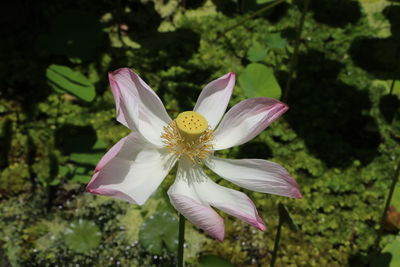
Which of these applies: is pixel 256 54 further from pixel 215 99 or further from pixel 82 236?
pixel 82 236

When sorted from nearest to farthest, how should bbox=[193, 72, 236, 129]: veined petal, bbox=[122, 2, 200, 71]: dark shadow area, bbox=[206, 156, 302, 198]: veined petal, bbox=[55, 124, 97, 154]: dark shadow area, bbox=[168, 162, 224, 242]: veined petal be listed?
bbox=[168, 162, 224, 242]: veined petal < bbox=[206, 156, 302, 198]: veined petal < bbox=[193, 72, 236, 129]: veined petal < bbox=[55, 124, 97, 154]: dark shadow area < bbox=[122, 2, 200, 71]: dark shadow area

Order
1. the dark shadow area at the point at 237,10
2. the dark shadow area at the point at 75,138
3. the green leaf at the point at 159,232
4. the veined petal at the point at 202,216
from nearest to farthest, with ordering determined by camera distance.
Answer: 1. the veined petal at the point at 202,216
2. the green leaf at the point at 159,232
3. the dark shadow area at the point at 75,138
4. the dark shadow area at the point at 237,10

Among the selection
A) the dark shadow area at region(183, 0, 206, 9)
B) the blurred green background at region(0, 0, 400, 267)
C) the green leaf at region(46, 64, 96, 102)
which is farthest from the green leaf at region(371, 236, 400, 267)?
the dark shadow area at region(183, 0, 206, 9)

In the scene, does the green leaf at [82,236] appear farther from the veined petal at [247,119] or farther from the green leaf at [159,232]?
the veined petal at [247,119]

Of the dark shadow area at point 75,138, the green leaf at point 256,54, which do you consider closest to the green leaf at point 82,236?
the dark shadow area at point 75,138

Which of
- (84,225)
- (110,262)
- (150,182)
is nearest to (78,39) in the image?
(84,225)

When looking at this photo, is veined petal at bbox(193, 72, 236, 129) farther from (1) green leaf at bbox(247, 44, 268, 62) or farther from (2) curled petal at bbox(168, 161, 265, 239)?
(1) green leaf at bbox(247, 44, 268, 62)

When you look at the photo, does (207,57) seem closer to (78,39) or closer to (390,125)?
(78,39)
